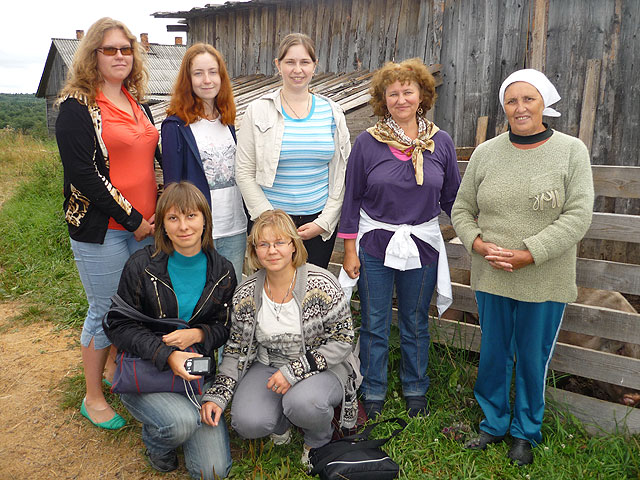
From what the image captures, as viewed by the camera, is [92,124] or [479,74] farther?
[479,74]

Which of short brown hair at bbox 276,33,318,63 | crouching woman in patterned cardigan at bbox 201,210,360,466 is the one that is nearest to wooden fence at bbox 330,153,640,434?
crouching woman in patterned cardigan at bbox 201,210,360,466

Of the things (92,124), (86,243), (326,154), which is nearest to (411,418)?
(326,154)

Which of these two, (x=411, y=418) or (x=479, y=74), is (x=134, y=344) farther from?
(x=479, y=74)

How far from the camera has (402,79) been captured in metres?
2.90

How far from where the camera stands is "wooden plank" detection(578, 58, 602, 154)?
5.11 meters

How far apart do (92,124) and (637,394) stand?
3.72 metres

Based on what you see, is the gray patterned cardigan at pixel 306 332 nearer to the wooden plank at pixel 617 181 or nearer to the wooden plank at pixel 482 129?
the wooden plank at pixel 617 181

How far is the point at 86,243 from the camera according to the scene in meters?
2.98

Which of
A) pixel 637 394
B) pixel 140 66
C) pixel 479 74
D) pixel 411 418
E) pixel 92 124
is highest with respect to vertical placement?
pixel 479 74

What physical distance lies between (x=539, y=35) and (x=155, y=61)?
25.6m

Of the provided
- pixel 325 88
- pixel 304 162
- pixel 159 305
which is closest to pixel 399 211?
pixel 304 162

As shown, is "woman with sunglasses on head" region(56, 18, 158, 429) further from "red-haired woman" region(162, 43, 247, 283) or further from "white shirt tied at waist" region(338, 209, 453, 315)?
"white shirt tied at waist" region(338, 209, 453, 315)

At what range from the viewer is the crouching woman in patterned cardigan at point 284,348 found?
278 cm

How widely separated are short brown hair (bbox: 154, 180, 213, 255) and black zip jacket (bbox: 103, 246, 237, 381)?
67mm
